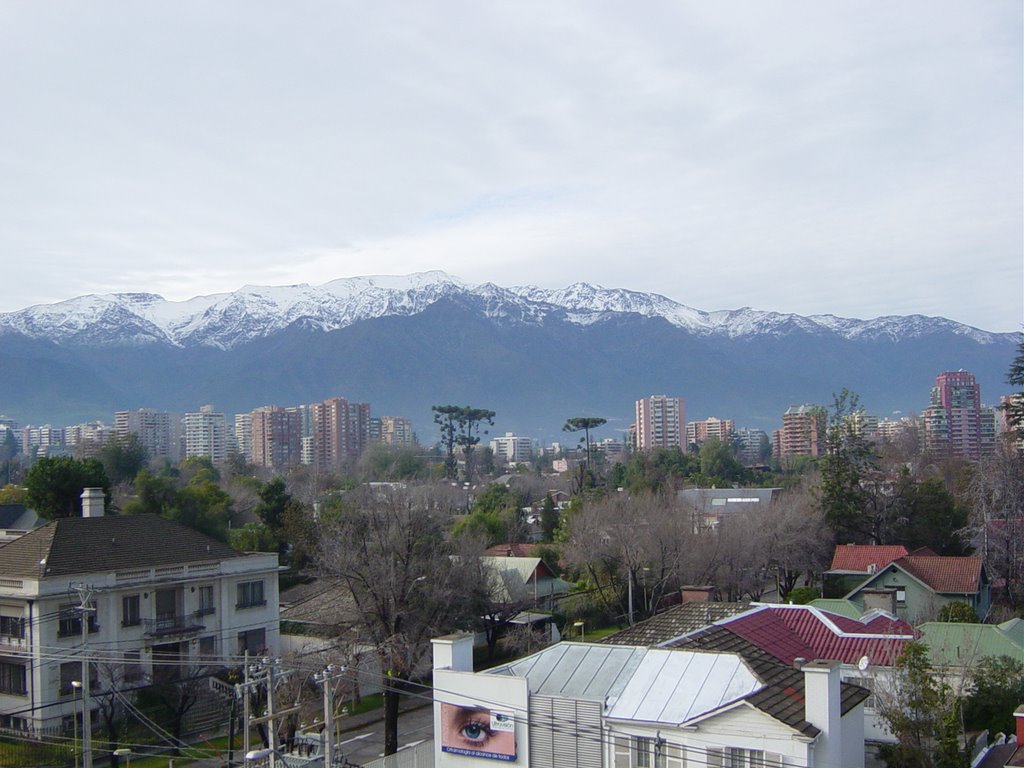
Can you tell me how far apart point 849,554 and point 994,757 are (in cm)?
2904

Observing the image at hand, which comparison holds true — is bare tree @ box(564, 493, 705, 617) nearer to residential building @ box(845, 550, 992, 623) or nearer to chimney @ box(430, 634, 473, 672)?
residential building @ box(845, 550, 992, 623)

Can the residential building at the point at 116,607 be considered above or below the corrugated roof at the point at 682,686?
below

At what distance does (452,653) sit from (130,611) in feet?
61.0

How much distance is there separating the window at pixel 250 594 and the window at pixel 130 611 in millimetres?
4228

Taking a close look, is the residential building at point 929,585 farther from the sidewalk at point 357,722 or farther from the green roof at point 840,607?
the sidewalk at point 357,722

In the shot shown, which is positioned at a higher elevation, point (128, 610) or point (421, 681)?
point (128, 610)

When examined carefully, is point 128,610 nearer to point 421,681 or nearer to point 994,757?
point 421,681

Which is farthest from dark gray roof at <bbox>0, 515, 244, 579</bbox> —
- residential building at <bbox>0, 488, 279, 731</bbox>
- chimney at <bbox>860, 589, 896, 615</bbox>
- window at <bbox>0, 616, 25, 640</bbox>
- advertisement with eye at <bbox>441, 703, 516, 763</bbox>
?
chimney at <bbox>860, 589, 896, 615</bbox>

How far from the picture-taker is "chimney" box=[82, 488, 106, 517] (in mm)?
37531

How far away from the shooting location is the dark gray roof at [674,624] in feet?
70.4

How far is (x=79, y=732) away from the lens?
28.6 meters

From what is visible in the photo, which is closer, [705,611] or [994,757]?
[994,757]

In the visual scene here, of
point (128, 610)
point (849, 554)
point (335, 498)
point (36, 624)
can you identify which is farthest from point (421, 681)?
point (335, 498)

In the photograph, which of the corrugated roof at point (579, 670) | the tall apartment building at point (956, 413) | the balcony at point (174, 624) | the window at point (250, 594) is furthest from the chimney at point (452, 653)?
the tall apartment building at point (956, 413)
